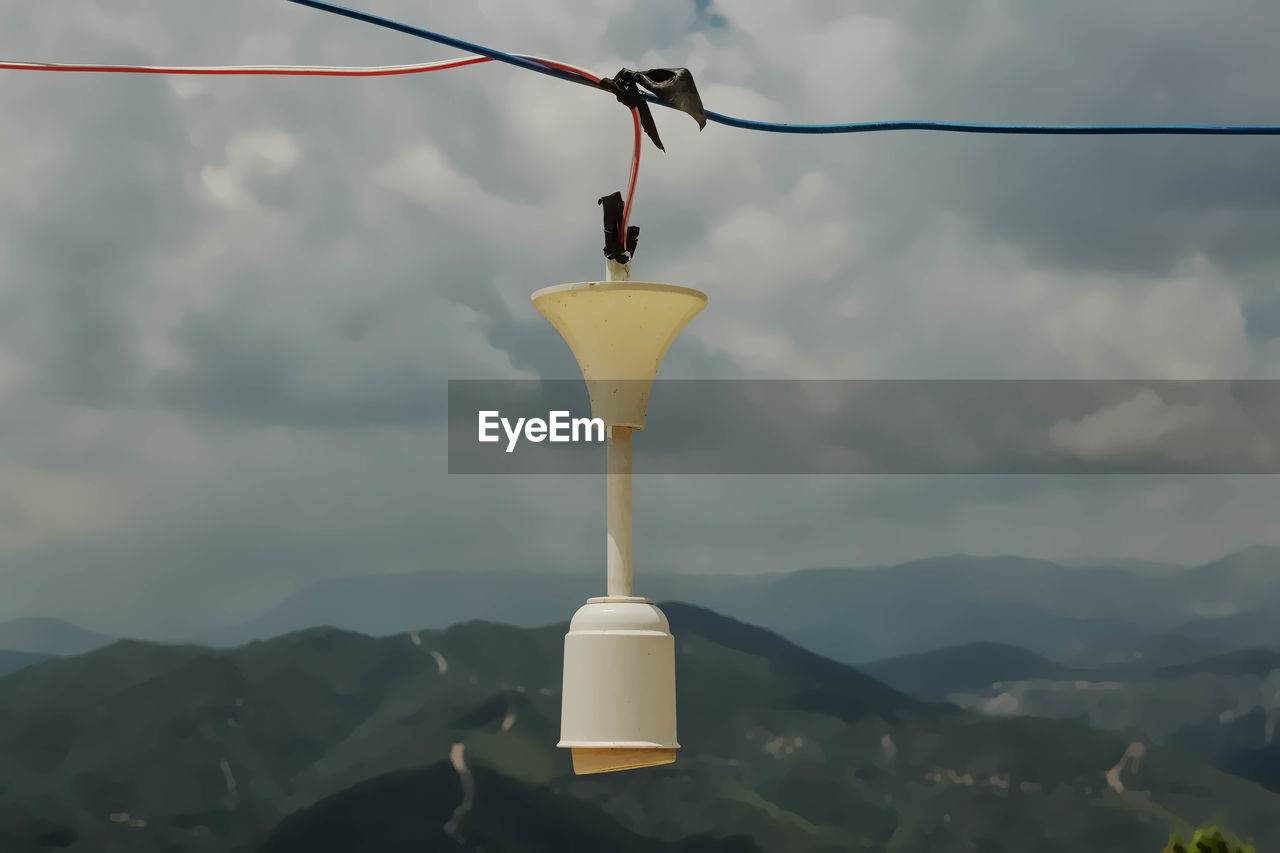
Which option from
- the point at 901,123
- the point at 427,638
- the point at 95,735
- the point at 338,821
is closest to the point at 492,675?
the point at 427,638

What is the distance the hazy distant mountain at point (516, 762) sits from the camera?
68000 mm

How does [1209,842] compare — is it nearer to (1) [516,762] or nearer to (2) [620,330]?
(2) [620,330]

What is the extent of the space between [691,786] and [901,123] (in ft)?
221

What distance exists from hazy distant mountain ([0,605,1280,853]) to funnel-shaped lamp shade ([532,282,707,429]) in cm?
6221

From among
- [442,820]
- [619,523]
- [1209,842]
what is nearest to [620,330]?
[619,523]

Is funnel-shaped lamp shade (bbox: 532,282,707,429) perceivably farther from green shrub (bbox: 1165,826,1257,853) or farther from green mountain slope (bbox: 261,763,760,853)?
green mountain slope (bbox: 261,763,760,853)

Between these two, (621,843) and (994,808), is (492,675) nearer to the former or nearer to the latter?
(621,843)

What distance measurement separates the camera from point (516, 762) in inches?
2825

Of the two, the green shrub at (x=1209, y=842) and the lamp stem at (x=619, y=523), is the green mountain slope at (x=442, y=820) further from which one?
the lamp stem at (x=619, y=523)

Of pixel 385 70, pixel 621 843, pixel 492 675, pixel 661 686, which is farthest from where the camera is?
pixel 492 675

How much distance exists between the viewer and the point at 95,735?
77.2 metres

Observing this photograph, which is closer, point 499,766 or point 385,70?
point 385,70

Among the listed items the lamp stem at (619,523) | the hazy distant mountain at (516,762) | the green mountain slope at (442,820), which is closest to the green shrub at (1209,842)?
the lamp stem at (619,523)

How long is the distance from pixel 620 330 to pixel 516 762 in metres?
70.9
